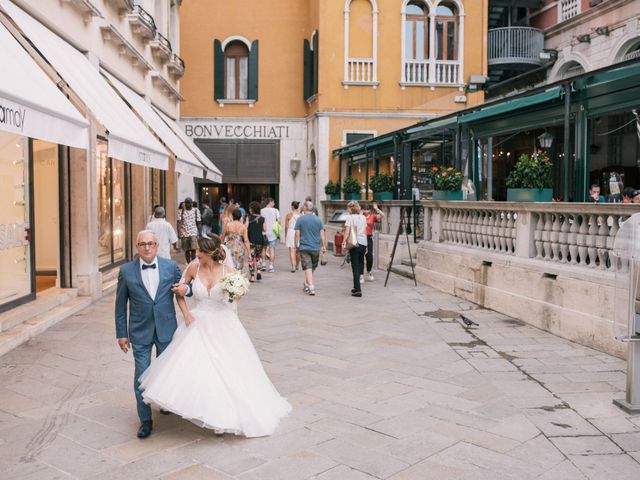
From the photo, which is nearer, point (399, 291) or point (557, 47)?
point (399, 291)

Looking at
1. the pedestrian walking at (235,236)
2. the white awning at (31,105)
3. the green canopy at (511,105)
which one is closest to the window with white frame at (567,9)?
the green canopy at (511,105)

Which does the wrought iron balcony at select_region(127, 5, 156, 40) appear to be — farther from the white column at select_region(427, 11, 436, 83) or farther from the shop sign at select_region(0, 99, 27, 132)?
the white column at select_region(427, 11, 436, 83)

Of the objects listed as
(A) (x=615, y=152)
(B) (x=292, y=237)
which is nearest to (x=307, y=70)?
(B) (x=292, y=237)

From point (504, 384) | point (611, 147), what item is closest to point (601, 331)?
point (504, 384)

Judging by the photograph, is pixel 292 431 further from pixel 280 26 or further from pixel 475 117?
pixel 280 26

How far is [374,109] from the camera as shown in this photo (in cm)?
2278

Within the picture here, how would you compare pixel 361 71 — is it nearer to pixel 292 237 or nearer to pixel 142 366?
pixel 292 237

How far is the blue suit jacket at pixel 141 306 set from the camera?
15.4 feet

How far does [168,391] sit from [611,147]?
15.0 metres

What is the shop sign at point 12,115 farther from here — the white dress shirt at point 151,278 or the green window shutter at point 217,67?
the green window shutter at point 217,67

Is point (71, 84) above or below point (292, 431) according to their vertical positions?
above

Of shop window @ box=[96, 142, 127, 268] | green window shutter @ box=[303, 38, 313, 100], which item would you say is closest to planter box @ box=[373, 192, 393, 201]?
shop window @ box=[96, 142, 127, 268]

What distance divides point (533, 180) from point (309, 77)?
16.1 m

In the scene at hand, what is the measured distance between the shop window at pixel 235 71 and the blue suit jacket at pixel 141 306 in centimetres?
2074
